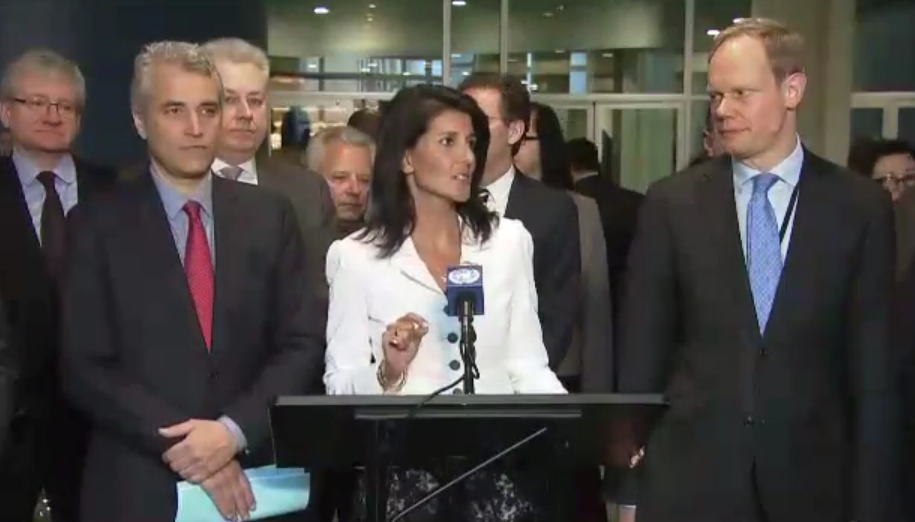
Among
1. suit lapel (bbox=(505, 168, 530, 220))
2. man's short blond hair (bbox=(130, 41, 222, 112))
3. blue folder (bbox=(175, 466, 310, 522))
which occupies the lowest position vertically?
blue folder (bbox=(175, 466, 310, 522))

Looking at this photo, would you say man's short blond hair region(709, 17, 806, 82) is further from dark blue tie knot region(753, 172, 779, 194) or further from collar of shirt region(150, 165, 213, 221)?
collar of shirt region(150, 165, 213, 221)

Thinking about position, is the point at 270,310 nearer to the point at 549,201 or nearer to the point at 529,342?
the point at 529,342

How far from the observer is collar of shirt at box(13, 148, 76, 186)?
12.2 ft

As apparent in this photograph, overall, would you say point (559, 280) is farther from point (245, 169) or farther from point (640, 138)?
point (640, 138)

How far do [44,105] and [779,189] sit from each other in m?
2.11

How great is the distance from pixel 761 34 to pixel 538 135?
73.9 inches

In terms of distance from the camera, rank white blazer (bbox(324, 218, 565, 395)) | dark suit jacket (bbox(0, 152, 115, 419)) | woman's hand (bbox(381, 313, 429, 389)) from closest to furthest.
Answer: woman's hand (bbox(381, 313, 429, 389)), white blazer (bbox(324, 218, 565, 395)), dark suit jacket (bbox(0, 152, 115, 419))

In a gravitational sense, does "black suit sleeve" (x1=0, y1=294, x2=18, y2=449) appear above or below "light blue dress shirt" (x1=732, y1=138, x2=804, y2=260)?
below

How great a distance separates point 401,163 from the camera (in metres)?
2.99

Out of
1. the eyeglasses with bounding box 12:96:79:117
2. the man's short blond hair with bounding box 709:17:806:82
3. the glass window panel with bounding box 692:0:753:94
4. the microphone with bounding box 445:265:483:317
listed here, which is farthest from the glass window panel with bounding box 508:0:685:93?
the microphone with bounding box 445:265:483:317

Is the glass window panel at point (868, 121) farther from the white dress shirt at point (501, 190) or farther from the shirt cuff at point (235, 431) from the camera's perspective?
the shirt cuff at point (235, 431)

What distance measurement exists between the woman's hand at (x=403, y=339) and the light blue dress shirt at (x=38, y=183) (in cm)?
143

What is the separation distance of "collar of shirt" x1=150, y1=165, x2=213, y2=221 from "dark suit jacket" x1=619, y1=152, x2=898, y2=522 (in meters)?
0.97

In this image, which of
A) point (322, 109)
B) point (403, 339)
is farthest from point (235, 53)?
point (322, 109)
